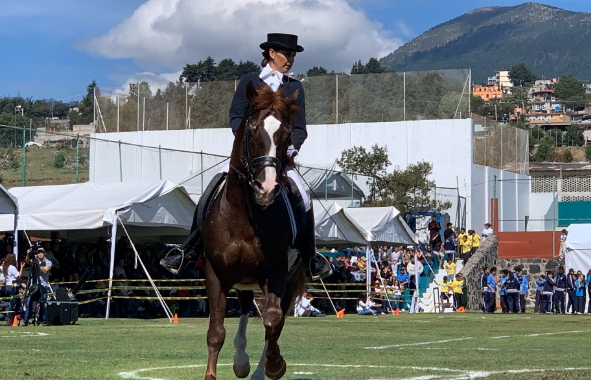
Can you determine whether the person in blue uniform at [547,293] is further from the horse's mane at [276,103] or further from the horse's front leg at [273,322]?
the horse's mane at [276,103]

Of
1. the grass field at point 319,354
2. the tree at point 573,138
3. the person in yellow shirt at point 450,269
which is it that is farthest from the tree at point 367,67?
the grass field at point 319,354

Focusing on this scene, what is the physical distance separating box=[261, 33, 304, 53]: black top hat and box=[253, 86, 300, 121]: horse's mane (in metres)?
1.07

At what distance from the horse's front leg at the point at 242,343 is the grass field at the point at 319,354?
0.60m

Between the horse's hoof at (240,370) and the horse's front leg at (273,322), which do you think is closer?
the horse's front leg at (273,322)

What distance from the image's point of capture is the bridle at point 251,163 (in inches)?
293

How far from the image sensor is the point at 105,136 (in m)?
64.2

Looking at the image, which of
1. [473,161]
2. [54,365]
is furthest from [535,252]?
[54,365]

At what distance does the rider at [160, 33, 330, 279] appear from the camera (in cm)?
844

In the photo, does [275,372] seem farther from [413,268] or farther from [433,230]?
[433,230]

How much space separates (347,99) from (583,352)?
152 ft

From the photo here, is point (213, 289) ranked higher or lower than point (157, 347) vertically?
higher

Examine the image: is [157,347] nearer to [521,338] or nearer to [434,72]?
[521,338]

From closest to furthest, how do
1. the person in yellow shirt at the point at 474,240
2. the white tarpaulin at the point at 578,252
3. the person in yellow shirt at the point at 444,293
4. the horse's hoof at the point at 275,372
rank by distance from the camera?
the horse's hoof at the point at 275,372 → the person in yellow shirt at the point at 444,293 → the white tarpaulin at the point at 578,252 → the person in yellow shirt at the point at 474,240

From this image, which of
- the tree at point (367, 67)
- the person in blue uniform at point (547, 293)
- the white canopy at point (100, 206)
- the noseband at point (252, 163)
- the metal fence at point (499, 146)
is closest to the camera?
the noseband at point (252, 163)
